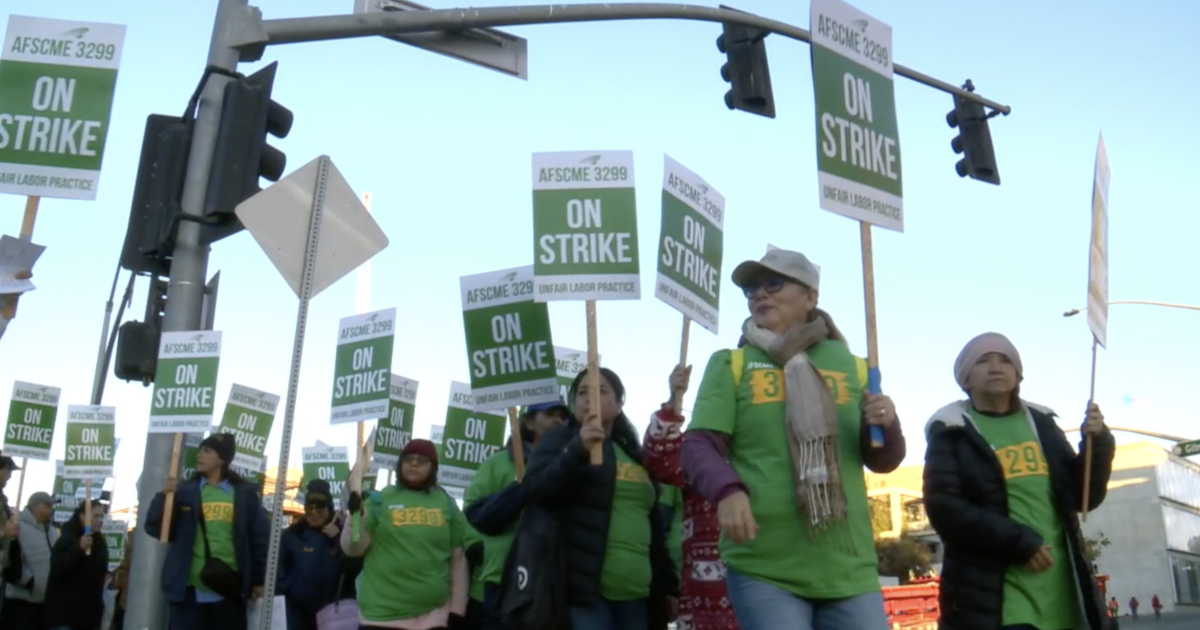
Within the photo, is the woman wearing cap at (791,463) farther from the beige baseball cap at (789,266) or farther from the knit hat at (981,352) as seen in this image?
the knit hat at (981,352)

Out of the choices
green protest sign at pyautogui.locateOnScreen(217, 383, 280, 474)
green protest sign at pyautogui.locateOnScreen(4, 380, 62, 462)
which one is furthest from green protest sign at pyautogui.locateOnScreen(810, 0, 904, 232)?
green protest sign at pyautogui.locateOnScreen(4, 380, 62, 462)

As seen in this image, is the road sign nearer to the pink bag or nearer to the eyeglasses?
the pink bag

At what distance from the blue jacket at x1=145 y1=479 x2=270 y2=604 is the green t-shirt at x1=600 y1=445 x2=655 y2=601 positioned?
308 cm

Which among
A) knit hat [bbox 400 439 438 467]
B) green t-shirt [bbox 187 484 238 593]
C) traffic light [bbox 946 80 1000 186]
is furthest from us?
traffic light [bbox 946 80 1000 186]

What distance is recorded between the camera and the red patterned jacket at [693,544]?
586 centimetres

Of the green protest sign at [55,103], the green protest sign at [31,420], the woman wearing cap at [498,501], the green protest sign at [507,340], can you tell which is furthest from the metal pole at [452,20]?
the green protest sign at [31,420]

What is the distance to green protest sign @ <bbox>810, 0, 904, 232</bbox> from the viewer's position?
529cm

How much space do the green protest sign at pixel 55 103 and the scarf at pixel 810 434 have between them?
13.1ft

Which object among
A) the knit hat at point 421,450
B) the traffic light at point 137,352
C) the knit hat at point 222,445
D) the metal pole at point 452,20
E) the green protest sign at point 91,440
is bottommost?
the knit hat at point 421,450

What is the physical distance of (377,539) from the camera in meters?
7.41

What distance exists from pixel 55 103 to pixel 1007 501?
196 inches

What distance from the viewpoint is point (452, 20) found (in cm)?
907

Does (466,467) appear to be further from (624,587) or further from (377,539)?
(624,587)

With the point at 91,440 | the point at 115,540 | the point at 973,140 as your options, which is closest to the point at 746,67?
the point at 973,140
